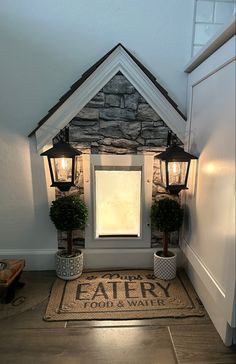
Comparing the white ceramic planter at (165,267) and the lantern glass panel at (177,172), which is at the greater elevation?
the lantern glass panel at (177,172)

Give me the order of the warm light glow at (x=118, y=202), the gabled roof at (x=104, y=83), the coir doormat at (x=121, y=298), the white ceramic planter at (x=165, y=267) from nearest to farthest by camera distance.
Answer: the coir doormat at (x=121, y=298) → the gabled roof at (x=104, y=83) → the white ceramic planter at (x=165, y=267) → the warm light glow at (x=118, y=202)

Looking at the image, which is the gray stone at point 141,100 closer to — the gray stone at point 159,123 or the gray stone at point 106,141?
the gray stone at point 159,123

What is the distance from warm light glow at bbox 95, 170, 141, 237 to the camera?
7.04 feet

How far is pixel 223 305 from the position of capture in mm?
1389

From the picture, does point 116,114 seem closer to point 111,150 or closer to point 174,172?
point 111,150

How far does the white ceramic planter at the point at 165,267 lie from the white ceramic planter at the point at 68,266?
608mm

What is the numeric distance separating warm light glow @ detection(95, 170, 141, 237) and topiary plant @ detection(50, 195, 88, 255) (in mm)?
225

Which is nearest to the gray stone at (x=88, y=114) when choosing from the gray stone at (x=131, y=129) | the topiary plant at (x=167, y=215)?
the gray stone at (x=131, y=129)

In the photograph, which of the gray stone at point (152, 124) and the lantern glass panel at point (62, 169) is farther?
the gray stone at point (152, 124)

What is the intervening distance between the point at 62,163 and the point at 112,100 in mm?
642

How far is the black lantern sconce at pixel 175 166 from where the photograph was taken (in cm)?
172

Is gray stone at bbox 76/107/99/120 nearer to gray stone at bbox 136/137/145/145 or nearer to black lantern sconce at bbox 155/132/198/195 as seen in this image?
gray stone at bbox 136/137/145/145

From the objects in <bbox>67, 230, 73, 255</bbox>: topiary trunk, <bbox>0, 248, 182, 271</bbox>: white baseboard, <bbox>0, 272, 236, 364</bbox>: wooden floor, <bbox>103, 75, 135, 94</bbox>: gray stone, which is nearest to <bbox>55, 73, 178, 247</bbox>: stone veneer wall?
<bbox>103, 75, 135, 94</bbox>: gray stone

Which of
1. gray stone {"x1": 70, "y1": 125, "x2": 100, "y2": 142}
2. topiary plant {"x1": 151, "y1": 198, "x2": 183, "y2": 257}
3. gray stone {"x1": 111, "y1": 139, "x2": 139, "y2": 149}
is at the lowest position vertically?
topiary plant {"x1": 151, "y1": 198, "x2": 183, "y2": 257}
